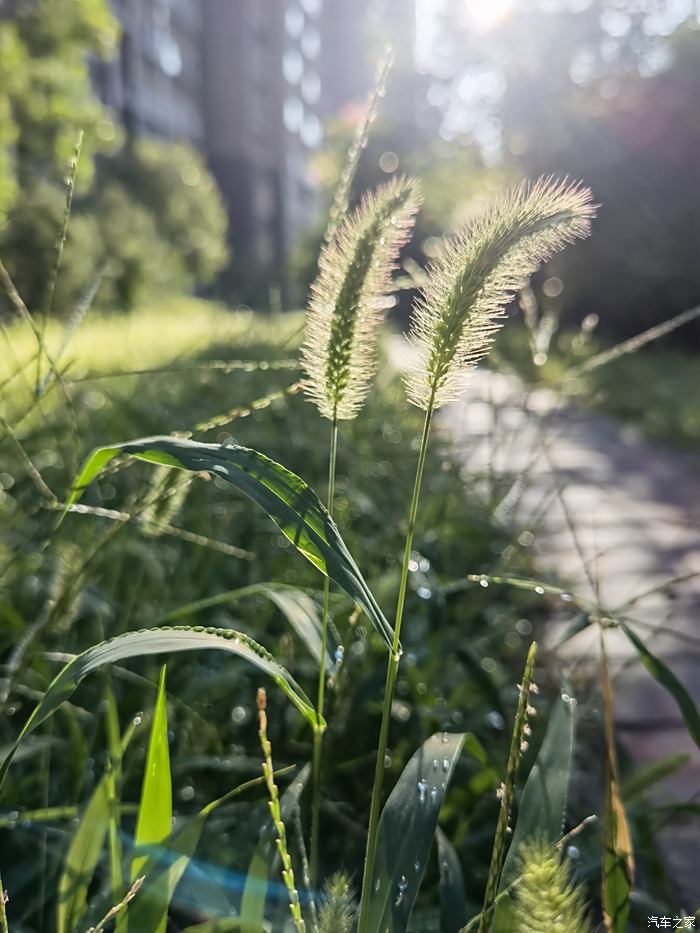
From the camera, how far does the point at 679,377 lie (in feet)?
26.8

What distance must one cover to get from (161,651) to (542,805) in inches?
12.2

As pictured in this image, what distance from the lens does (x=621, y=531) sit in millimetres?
2844

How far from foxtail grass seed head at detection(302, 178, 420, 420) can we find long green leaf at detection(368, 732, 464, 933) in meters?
0.28

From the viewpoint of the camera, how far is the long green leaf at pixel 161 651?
1.82ft

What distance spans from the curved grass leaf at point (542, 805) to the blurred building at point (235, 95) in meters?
31.7

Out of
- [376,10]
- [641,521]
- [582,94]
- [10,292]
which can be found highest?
[376,10]

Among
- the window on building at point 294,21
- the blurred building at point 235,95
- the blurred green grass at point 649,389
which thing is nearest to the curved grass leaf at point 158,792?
the blurred green grass at point 649,389

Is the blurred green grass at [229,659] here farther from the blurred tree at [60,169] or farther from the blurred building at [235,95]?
the blurred building at [235,95]

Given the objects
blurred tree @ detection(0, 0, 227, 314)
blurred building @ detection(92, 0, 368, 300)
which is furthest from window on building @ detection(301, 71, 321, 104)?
blurred tree @ detection(0, 0, 227, 314)

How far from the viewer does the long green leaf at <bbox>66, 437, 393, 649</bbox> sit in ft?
1.79

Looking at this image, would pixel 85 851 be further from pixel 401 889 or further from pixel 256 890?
pixel 401 889

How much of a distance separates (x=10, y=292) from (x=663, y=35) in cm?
1424

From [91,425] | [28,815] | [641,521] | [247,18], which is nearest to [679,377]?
[641,521]

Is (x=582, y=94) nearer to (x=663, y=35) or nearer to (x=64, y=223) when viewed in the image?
(x=663, y=35)
